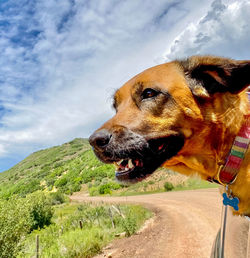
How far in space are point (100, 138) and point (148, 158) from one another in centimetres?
56

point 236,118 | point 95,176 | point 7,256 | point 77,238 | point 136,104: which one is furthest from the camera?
point 95,176

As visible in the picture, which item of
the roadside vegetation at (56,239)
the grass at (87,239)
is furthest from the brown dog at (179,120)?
the grass at (87,239)

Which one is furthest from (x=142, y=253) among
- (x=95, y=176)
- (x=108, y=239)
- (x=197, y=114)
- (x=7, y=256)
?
(x=95, y=176)

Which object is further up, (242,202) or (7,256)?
(242,202)

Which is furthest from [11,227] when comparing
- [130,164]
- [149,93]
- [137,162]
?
[149,93]

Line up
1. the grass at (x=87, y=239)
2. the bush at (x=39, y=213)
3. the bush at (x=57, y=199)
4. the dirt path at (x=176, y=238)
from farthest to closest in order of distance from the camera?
the bush at (x=57, y=199) → the bush at (x=39, y=213) → the grass at (x=87, y=239) → the dirt path at (x=176, y=238)

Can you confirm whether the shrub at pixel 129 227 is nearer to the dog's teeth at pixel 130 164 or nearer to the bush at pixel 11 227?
the bush at pixel 11 227

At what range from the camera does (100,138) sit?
2.49 metres

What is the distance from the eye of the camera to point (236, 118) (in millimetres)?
2113

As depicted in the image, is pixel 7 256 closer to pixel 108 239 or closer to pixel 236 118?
pixel 108 239

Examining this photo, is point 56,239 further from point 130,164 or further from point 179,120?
point 179,120

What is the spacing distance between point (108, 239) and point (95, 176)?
4748 cm

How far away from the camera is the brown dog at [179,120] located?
2208mm

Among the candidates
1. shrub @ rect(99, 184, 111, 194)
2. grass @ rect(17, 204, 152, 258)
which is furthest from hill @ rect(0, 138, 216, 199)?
grass @ rect(17, 204, 152, 258)
